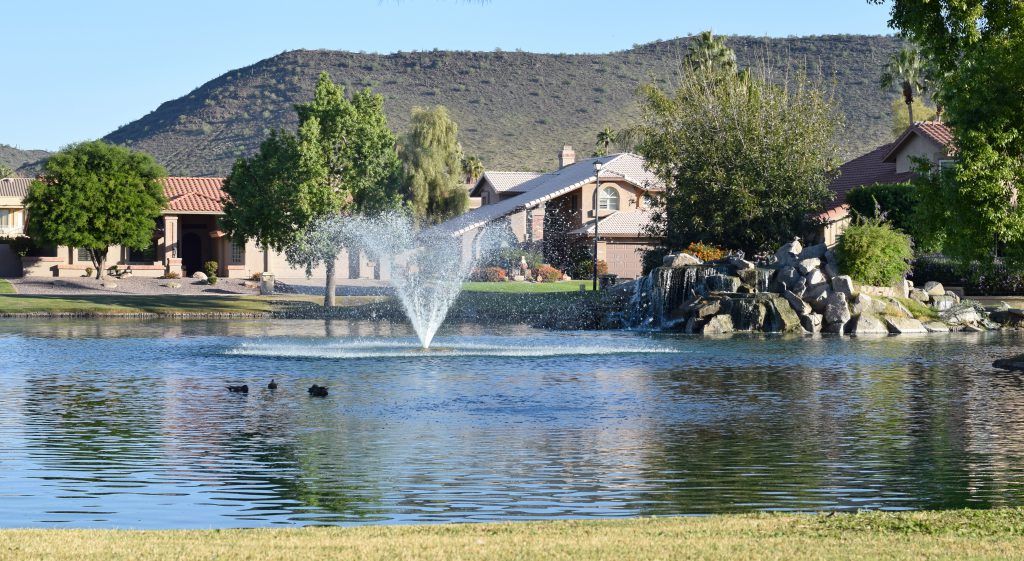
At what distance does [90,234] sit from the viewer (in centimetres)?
6831

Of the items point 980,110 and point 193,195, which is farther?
point 193,195

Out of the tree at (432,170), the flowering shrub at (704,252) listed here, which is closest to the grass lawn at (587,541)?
the flowering shrub at (704,252)

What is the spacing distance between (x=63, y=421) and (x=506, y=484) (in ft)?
30.3

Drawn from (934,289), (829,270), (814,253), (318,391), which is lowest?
(318,391)

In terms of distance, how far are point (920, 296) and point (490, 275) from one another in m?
30.3

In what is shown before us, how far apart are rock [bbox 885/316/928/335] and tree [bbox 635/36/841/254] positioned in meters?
10.6

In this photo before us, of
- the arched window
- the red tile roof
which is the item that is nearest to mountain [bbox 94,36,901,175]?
the red tile roof

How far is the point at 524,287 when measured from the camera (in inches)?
2611

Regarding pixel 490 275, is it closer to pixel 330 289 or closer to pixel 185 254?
pixel 330 289

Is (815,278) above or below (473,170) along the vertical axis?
below

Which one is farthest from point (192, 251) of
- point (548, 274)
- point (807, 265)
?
point (807, 265)

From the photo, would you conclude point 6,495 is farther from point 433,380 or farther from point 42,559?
point 433,380

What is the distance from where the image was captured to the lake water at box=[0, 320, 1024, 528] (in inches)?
521

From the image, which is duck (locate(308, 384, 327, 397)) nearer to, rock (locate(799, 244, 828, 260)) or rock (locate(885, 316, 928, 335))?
rock (locate(885, 316, 928, 335))
